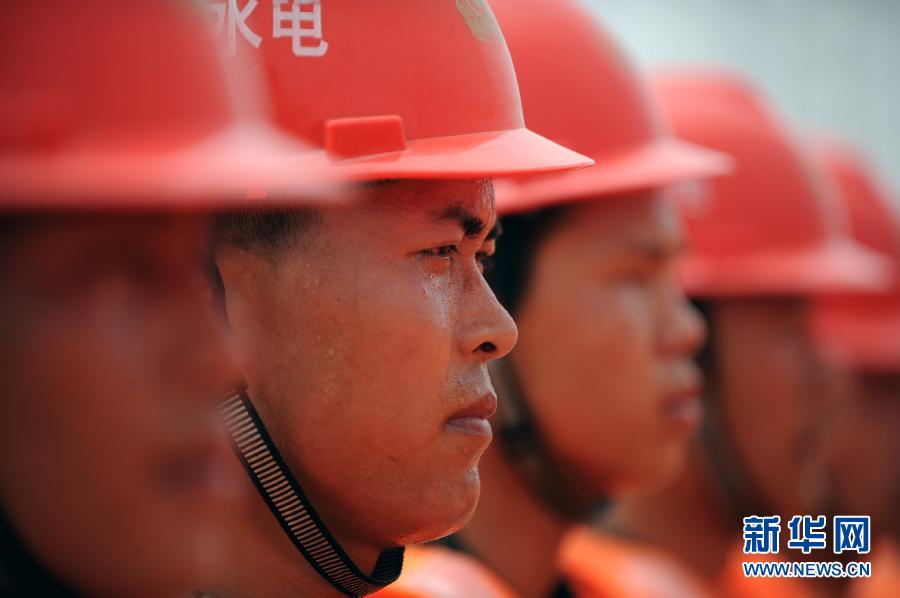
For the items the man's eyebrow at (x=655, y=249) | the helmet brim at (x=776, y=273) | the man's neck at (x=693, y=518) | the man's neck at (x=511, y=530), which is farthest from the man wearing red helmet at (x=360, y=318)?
the man's neck at (x=693, y=518)

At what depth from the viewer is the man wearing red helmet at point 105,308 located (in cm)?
175

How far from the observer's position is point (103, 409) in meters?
1.77

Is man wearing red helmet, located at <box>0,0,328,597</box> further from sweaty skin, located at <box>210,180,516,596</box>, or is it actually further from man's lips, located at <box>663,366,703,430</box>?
man's lips, located at <box>663,366,703,430</box>

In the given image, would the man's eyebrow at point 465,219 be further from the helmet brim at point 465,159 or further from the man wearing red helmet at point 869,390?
the man wearing red helmet at point 869,390

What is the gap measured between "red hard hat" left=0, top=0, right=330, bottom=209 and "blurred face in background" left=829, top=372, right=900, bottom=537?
18.6 ft

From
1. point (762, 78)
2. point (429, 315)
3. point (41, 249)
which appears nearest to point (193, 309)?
point (41, 249)

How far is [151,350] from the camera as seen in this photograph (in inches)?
71.6

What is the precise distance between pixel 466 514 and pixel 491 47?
101cm

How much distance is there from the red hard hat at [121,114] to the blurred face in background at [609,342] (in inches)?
86.0

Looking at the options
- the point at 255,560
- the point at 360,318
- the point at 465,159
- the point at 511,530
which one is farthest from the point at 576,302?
the point at 255,560

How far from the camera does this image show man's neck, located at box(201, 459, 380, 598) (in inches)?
106

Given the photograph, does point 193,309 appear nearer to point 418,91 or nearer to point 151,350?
point 151,350

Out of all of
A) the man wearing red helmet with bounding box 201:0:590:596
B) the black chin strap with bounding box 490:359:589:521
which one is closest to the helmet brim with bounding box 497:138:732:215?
the black chin strap with bounding box 490:359:589:521

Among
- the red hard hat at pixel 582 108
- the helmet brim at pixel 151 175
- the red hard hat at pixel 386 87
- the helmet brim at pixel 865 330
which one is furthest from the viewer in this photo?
the helmet brim at pixel 865 330
